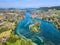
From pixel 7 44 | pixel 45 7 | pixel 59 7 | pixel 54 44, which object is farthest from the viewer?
pixel 45 7

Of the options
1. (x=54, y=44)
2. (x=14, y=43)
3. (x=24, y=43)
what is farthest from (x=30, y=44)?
(x=54, y=44)

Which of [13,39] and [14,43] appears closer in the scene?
[14,43]

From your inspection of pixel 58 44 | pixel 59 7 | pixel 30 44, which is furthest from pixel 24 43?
pixel 59 7

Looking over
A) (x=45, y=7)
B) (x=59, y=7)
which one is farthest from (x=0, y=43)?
(x=45, y=7)

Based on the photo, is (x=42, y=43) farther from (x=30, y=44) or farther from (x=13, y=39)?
(x=13, y=39)

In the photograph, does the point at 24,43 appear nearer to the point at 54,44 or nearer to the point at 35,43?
the point at 35,43

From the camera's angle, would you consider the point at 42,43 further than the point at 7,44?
Yes

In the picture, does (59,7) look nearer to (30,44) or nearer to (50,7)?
(50,7)

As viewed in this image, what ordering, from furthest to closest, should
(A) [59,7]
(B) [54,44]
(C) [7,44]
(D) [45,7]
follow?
1. (D) [45,7]
2. (A) [59,7]
3. (B) [54,44]
4. (C) [7,44]
